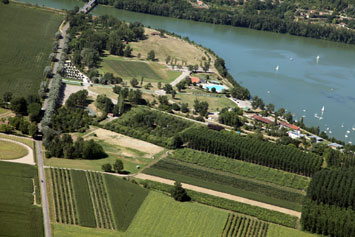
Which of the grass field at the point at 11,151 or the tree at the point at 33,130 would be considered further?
the tree at the point at 33,130

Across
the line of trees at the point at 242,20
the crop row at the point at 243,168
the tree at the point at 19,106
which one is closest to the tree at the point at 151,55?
the tree at the point at 19,106

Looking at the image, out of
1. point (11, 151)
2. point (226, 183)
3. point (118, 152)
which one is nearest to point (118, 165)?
point (118, 152)

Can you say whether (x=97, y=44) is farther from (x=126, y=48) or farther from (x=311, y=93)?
(x=311, y=93)

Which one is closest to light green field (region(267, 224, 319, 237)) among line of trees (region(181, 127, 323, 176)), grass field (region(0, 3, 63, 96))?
line of trees (region(181, 127, 323, 176))

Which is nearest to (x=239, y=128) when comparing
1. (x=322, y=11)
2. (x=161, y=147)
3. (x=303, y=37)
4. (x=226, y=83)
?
(x=161, y=147)

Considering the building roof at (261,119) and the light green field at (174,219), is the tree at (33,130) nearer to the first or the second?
the light green field at (174,219)

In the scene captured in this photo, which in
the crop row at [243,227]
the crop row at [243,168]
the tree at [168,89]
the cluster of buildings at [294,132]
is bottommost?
the crop row at [243,227]

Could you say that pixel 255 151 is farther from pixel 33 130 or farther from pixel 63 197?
pixel 33 130
